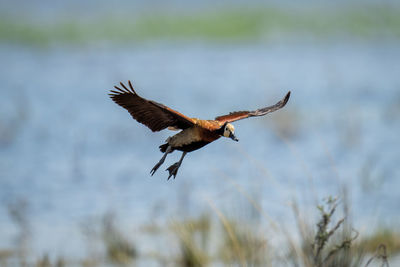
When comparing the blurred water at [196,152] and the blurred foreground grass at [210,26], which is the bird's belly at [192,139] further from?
the blurred foreground grass at [210,26]

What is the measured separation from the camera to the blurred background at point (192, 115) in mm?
9680

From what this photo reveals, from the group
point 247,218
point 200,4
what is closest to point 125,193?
point 247,218

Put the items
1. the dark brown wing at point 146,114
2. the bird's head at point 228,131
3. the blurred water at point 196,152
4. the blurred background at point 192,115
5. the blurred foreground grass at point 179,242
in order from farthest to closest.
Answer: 1. the blurred water at point 196,152
2. the blurred background at point 192,115
3. the blurred foreground grass at point 179,242
4. the dark brown wing at point 146,114
5. the bird's head at point 228,131

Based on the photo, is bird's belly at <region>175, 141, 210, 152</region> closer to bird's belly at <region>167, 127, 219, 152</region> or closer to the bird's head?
bird's belly at <region>167, 127, 219, 152</region>

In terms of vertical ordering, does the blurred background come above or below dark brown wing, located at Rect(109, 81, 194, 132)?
above

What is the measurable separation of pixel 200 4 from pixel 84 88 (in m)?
20.9

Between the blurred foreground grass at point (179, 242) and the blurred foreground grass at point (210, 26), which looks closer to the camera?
the blurred foreground grass at point (179, 242)

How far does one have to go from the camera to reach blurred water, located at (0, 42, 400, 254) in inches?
451

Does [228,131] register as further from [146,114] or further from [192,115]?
[192,115]

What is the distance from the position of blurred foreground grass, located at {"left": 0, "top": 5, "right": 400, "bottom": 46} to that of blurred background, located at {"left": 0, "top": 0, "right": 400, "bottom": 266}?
0.10m

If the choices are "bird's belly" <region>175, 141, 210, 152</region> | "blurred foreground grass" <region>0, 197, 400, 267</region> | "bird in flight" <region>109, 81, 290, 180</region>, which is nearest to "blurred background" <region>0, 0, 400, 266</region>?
"blurred foreground grass" <region>0, 197, 400, 267</region>

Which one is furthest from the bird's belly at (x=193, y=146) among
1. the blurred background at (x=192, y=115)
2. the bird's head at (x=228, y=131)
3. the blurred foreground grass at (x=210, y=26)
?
the blurred foreground grass at (x=210, y=26)

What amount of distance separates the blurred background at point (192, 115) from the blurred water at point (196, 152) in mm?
51

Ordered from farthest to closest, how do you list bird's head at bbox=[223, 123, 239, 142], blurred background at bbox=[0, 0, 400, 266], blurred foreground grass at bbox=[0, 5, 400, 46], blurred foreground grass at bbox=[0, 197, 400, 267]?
blurred foreground grass at bbox=[0, 5, 400, 46]
blurred background at bbox=[0, 0, 400, 266]
blurred foreground grass at bbox=[0, 197, 400, 267]
bird's head at bbox=[223, 123, 239, 142]
